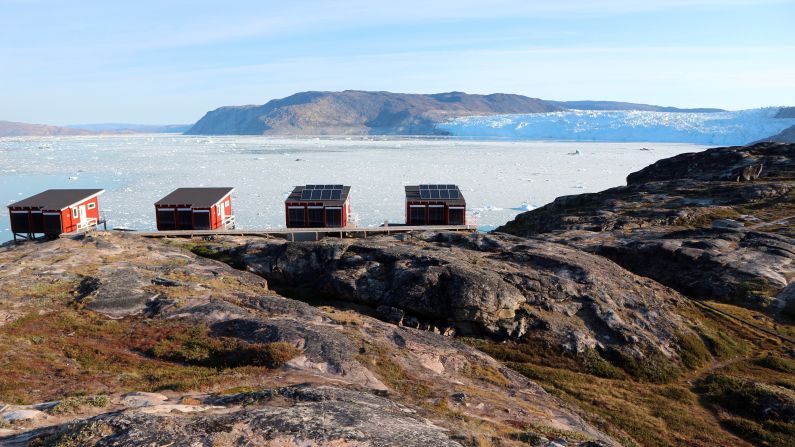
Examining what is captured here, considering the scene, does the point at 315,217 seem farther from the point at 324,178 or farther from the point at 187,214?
the point at 324,178

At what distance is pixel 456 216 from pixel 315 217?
1470 cm

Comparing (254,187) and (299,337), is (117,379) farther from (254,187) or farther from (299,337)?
(254,187)

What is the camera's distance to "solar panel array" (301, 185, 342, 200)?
5128 cm

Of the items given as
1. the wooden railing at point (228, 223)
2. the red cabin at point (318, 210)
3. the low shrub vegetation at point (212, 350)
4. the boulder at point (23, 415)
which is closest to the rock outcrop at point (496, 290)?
the low shrub vegetation at point (212, 350)

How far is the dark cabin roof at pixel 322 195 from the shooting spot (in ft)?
165

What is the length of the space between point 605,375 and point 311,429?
19066 millimetres

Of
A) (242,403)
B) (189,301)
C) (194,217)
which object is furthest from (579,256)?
(194,217)

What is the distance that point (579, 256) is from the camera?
35250mm

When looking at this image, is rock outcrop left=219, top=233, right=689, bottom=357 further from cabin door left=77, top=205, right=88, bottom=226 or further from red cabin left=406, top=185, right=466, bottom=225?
cabin door left=77, top=205, right=88, bottom=226

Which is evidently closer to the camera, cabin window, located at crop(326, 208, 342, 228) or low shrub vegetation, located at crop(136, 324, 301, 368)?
low shrub vegetation, located at crop(136, 324, 301, 368)

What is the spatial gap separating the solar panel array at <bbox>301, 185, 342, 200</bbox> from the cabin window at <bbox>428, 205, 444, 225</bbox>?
9.78 m

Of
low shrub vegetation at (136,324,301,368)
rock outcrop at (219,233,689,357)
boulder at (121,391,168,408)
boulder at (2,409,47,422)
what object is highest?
boulder at (2,409,47,422)

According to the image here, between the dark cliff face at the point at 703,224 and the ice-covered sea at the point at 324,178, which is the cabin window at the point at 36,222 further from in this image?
the dark cliff face at the point at 703,224

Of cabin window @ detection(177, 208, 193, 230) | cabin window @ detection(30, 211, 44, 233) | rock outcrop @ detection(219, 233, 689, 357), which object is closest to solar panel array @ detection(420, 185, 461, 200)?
rock outcrop @ detection(219, 233, 689, 357)
